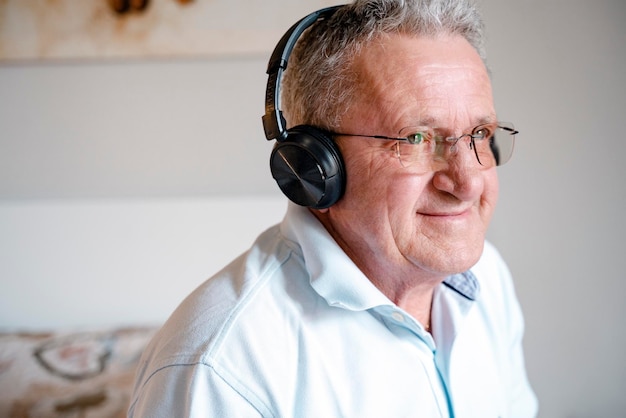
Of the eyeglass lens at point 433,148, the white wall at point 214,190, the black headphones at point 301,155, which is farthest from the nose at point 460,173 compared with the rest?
the white wall at point 214,190

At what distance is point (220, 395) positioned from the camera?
73 centimetres

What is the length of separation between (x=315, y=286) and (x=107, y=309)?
1530 millimetres

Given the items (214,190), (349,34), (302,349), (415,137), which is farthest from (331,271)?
(214,190)

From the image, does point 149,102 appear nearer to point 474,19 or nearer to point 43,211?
point 43,211

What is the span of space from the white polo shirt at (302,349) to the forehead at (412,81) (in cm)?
22

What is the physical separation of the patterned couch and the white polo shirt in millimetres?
758

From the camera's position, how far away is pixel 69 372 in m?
1.67

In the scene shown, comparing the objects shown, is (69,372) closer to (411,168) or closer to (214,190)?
(214,190)

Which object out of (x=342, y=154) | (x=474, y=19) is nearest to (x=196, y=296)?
(x=342, y=154)

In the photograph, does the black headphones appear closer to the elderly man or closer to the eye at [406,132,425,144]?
the elderly man

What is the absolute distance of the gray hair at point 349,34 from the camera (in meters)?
0.83

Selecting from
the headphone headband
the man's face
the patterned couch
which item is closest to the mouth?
the man's face

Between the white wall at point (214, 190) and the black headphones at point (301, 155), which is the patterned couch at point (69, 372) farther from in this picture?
the black headphones at point (301, 155)

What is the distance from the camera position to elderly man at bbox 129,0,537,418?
79 centimetres
